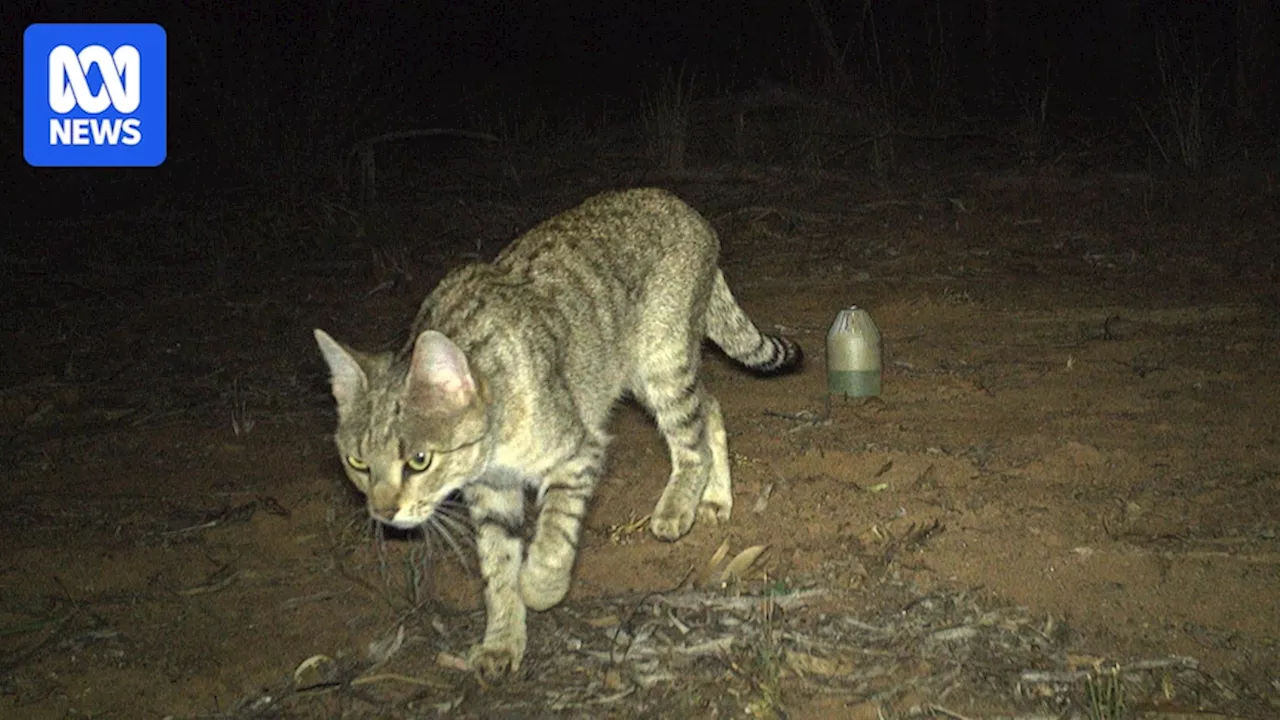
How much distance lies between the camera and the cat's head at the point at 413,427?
12.7ft

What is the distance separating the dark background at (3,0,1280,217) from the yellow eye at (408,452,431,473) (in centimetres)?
730

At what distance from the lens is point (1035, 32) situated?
1683 cm

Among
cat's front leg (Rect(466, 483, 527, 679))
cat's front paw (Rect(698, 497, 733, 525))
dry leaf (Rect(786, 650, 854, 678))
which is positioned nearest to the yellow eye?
cat's front leg (Rect(466, 483, 527, 679))

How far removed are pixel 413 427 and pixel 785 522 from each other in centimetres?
147

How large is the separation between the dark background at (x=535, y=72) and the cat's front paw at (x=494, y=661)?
7480 mm

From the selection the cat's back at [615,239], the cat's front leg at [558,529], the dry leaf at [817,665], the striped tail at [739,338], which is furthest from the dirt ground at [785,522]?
the cat's back at [615,239]

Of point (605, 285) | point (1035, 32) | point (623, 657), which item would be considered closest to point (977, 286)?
point (605, 285)

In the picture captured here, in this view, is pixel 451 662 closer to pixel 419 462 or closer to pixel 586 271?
pixel 419 462

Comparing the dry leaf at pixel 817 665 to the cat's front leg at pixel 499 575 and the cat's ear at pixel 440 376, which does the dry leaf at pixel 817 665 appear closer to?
the cat's front leg at pixel 499 575

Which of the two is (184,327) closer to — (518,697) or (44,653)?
(44,653)

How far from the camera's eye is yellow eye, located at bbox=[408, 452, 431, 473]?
12.8ft

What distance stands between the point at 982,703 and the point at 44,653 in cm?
268

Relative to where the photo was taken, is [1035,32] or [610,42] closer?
[1035,32]

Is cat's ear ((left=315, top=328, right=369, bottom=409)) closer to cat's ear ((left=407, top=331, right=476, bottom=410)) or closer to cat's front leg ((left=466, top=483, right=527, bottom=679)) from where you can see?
cat's ear ((left=407, top=331, right=476, bottom=410))
